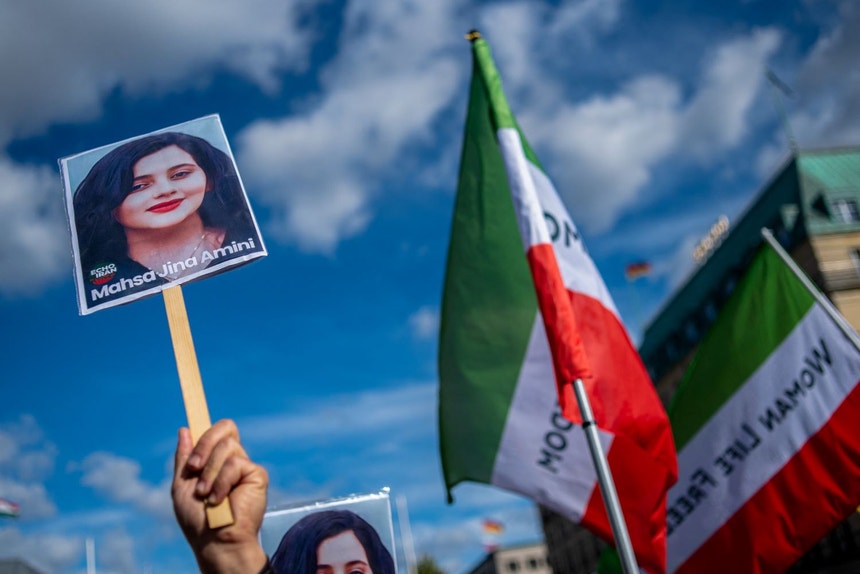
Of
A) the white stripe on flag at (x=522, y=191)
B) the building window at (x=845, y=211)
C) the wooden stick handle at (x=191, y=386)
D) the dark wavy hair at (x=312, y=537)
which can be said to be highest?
the building window at (x=845, y=211)

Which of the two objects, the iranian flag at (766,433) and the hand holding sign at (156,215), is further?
the iranian flag at (766,433)

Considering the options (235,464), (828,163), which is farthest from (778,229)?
(235,464)

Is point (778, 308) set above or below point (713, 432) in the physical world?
above

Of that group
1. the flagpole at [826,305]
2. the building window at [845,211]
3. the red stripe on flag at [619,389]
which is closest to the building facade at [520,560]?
the building window at [845,211]

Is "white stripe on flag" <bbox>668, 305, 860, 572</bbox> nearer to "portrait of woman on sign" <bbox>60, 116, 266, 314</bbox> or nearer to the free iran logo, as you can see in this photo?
"portrait of woman on sign" <bbox>60, 116, 266, 314</bbox>

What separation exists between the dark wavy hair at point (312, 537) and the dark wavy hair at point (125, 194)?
3.45 m

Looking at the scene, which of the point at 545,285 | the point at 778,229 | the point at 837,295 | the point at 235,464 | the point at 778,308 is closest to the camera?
the point at 235,464

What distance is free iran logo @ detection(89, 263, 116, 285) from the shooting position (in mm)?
3930

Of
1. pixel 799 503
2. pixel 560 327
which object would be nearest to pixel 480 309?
pixel 560 327

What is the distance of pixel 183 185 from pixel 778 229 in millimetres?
47020

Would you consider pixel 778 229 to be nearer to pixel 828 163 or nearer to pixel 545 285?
pixel 828 163

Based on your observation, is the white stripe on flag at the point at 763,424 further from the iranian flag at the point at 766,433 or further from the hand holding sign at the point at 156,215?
the hand holding sign at the point at 156,215

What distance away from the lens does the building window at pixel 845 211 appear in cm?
4496

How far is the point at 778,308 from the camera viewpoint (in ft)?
37.1
